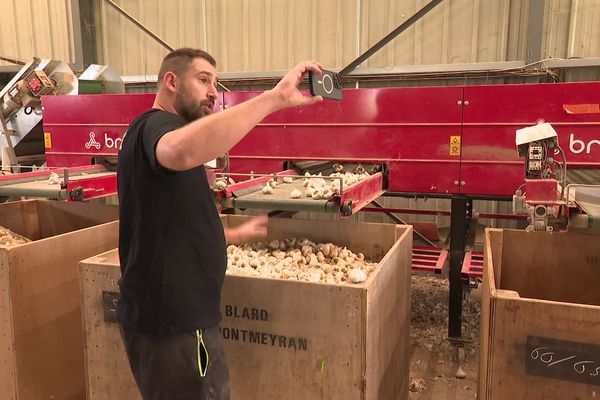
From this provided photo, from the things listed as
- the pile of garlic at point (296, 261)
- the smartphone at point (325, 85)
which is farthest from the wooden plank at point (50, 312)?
the smartphone at point (325, 85)

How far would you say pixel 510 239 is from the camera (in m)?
2.41

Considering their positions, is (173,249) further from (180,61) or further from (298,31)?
(298,31)

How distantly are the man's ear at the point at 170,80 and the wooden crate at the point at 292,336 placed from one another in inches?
31.3

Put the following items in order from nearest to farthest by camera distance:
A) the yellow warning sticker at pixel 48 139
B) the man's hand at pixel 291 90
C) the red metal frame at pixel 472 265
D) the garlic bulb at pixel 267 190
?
the man's hand at pixel 291 90, the garlic bulb at pixel 267 190, the red metal frame at pixel 472 265, the yellow warning sticker at pixel 48 139

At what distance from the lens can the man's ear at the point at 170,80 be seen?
1.62 meters

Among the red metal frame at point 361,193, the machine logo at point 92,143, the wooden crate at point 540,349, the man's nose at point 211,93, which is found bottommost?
the wooden crate at point 540,349

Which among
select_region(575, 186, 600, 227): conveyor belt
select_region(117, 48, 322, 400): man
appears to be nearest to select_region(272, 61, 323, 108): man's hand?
select_region(117, 48, 322, 400): man

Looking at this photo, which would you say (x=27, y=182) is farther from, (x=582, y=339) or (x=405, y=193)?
(x=582, y=339)

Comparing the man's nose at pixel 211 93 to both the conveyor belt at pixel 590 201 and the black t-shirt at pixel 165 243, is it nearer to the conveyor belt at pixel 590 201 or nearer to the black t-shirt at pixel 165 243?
the black t-shirt at pixel 165 243

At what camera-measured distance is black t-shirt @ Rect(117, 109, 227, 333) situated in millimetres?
1487

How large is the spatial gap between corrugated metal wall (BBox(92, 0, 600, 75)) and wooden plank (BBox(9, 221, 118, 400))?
13.8 feet

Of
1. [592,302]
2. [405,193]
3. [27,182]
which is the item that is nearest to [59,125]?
[27,182]

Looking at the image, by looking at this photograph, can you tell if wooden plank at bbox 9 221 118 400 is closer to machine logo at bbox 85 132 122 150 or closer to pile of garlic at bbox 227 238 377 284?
pile of garlic at bbox 227 238 377 284

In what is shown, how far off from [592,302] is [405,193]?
50.8 inches
